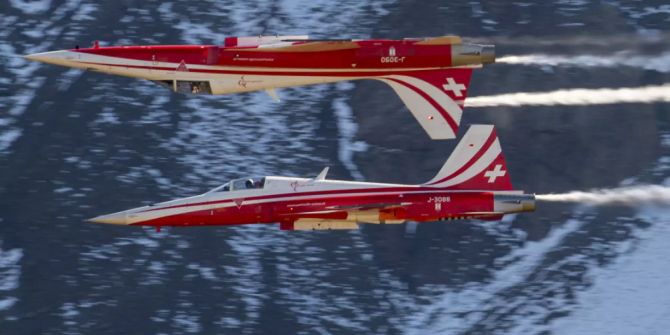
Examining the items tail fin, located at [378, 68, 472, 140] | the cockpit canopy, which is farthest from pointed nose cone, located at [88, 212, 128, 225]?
tail fin, located at [378, 68, 472, 140]

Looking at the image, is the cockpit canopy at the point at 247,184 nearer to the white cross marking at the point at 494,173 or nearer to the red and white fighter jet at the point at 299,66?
the red and white fighter jet at the point at 299,66

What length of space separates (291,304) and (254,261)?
3.60 meters

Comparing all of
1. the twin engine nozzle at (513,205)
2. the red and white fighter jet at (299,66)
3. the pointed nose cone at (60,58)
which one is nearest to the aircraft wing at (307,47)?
the red and white fighter jet at (299,66)

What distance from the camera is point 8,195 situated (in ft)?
394

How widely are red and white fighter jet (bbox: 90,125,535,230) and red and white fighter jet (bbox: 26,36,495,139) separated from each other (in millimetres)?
1893

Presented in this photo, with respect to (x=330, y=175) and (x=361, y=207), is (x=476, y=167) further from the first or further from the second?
(x=330, y=175)

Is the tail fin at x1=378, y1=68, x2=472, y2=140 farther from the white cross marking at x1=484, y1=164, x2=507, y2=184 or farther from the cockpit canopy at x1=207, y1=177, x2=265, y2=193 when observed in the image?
the cockpit canopy at x1=207, y1=177, x2=265, y2=193

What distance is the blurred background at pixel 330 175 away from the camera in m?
112

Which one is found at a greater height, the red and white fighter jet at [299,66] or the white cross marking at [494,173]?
the red and white fighter jet at [299,66]

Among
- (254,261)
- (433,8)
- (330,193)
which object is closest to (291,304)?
(254,261)

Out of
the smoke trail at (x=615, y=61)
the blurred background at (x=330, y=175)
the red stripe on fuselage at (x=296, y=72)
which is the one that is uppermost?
the smoke trail at (x=615, y=61)

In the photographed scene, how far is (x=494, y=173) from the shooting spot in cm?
8150

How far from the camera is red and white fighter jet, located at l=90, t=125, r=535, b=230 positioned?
8025 centimetres

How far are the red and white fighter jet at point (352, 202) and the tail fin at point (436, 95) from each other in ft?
5.06
